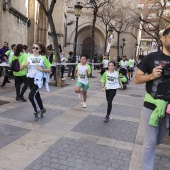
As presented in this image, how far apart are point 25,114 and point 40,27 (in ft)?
74.5

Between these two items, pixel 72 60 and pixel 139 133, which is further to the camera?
pixel 72 60

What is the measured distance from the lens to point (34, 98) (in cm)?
627

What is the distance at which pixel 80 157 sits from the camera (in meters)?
4.25

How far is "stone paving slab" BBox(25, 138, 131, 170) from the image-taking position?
391cm

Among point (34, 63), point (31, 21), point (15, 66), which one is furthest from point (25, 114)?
point (31, 21)

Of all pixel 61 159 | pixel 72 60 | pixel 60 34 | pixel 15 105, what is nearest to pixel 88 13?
pixel 60 34

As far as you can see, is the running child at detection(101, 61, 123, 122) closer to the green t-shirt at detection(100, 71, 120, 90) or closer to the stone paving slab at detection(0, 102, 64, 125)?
the green t-shirt at detection(100, 71, 120, 90)

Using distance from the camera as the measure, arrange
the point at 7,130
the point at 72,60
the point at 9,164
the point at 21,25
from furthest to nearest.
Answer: the point at 21,25, the point at 72,60, the point at 7,130, the point at 9,164

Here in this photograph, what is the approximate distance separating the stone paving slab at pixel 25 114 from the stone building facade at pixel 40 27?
9252mm

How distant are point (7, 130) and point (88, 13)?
3714 centimetres

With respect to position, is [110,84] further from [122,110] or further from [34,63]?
[34,63]

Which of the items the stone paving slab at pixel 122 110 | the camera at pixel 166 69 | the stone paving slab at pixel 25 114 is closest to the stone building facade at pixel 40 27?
the stone paving slab at pixel 25 114

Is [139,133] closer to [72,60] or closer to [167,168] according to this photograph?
[167,168]

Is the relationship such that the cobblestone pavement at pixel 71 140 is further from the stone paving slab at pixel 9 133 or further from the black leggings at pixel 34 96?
the black leggings at pixel 34 96
